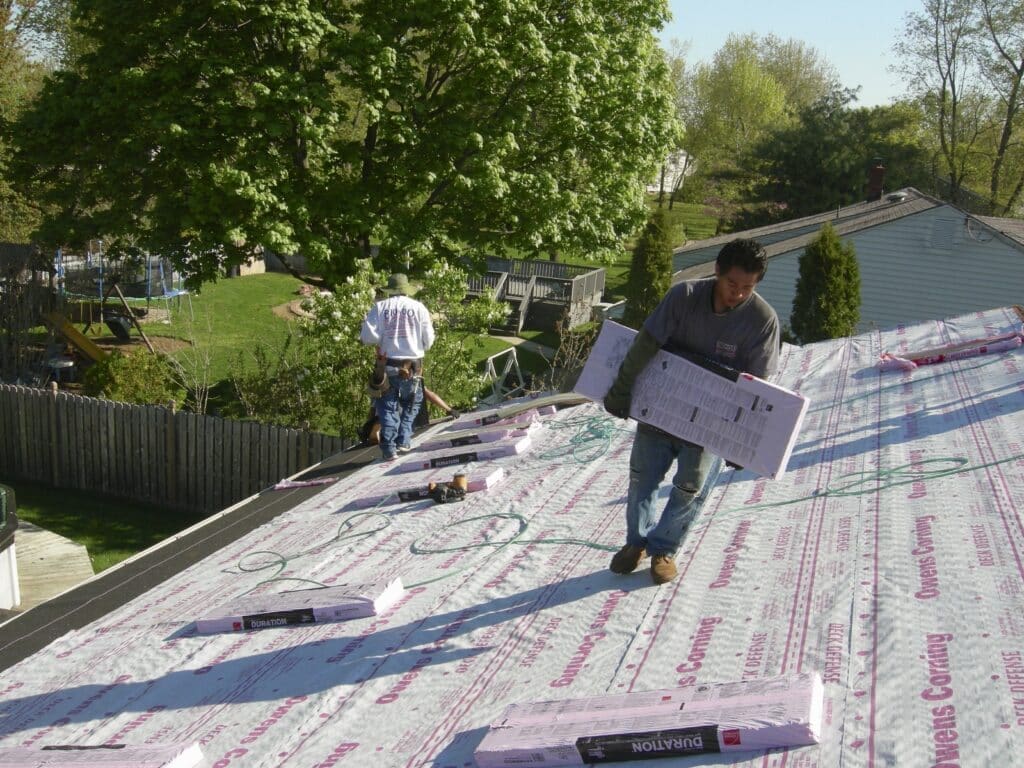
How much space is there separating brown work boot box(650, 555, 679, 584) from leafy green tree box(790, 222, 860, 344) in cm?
1534

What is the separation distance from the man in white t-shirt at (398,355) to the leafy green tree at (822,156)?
112 feet

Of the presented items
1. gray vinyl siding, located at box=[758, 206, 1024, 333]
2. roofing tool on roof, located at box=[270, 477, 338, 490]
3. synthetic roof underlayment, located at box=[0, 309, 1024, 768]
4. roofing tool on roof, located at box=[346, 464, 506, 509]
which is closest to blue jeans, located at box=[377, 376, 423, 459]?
roofing tool on roof, located at box=[270, 477, 338, 490]

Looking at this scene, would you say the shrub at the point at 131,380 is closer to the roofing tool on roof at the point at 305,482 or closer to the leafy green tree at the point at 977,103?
the roofing tool on roof at the point at 305,482

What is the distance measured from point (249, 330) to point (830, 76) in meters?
56.2

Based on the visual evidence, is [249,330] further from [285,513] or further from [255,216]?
[285,513]

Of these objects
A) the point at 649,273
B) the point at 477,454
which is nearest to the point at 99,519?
the point at 477,454

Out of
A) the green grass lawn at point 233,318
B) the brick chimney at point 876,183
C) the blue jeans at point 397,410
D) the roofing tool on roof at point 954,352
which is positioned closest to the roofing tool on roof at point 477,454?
the blue jeans at point 397,410

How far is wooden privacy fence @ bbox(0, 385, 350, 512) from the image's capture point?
10.9 meters

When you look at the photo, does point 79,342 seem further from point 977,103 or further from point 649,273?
point 977,103

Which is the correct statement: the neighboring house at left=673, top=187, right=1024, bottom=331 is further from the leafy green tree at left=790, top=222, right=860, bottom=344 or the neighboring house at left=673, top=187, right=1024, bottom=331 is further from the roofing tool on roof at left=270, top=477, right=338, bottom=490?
the roofing tool on roof at left=270, top=477, right=338, bottom=490

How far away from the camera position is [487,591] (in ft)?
14.2

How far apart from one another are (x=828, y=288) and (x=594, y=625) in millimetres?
16056

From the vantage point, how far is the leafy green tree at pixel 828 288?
60.2ft

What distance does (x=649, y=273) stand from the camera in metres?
22.0
